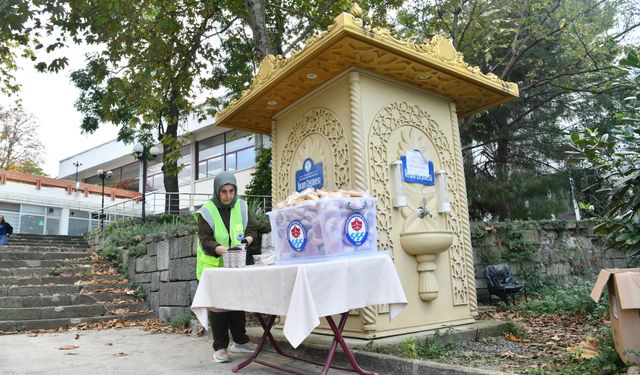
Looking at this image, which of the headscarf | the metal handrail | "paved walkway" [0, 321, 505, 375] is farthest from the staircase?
the headscarf

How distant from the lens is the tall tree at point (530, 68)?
9.62 m

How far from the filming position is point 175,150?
998 centimetres

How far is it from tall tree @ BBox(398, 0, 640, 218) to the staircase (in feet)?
25.3

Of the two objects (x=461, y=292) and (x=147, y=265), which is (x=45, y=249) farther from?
(x=461, y=292)

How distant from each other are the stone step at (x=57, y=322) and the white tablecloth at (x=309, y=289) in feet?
15.4

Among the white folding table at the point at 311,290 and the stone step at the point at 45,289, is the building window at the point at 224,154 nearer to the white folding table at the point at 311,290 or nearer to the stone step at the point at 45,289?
the stone step at the point at 45,289

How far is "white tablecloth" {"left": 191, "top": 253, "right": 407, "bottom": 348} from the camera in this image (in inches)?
111

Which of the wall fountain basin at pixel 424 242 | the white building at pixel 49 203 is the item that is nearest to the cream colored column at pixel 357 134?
the wall fountain basin at pixel 424 242

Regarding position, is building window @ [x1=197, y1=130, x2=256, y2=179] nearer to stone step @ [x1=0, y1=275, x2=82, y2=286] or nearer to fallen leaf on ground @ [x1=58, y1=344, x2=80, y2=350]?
stone step @ [x1=0, y1=275, x2=82, y2=286]

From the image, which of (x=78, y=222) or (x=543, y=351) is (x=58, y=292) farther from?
(x=78, y=222)

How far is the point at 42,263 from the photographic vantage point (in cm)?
1002

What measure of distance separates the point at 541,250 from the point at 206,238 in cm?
697

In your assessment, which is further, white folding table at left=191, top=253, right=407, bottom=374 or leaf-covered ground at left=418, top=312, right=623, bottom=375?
leaf-covered ground at left=418, top=312, right=623, bottom=375

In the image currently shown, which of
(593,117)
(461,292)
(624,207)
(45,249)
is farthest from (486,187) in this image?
(45,249)
